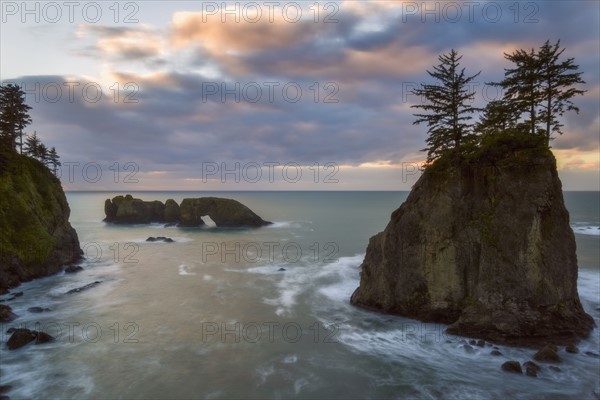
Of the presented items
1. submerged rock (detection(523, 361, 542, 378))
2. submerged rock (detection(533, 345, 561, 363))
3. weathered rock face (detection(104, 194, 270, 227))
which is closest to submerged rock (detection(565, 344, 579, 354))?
submerged rock (detection(533, 345, 561, 363))

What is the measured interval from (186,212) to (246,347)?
2914 inches

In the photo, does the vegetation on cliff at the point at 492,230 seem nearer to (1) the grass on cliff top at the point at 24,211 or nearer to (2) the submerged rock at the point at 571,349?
(2) the submerged rock at the point at 571,349

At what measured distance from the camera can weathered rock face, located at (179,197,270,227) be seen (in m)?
91.7

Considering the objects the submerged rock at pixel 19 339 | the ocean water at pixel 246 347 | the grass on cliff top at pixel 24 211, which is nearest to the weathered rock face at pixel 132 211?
the grass on cliff top at pixel 24 211

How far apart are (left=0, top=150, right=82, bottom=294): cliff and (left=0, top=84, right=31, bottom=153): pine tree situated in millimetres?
6694

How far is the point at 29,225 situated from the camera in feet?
122

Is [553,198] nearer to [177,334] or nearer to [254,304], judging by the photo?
[254,304]

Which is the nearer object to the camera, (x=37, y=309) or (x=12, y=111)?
(x=37, y=309)

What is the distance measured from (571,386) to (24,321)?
34.6 m

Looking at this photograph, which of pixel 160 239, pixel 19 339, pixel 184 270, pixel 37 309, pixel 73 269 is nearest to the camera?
pixel 19 339

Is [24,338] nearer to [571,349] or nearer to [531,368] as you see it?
[531,368]

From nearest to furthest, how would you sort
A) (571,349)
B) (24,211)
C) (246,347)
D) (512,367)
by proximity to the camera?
(512,367) < (571,349) < (246,347) < (24,211)

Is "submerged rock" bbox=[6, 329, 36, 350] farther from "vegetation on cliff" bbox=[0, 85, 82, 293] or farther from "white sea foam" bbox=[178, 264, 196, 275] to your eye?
"white sea foam" bbox=[178, 264, 196, 275]

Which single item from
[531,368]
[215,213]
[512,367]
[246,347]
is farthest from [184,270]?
[215,213]
